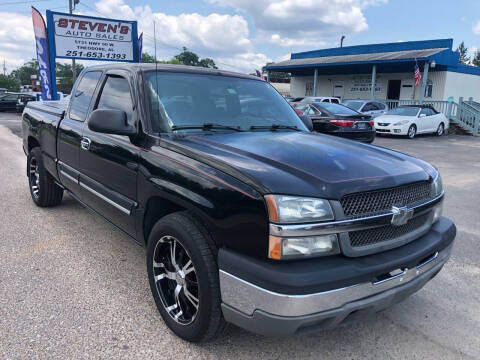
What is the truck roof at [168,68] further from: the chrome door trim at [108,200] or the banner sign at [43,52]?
the banner sign at [43,52]

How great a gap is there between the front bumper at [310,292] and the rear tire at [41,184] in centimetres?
386

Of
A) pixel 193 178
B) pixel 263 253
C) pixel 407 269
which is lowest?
pixel 407 269

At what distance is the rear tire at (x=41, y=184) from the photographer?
520cm

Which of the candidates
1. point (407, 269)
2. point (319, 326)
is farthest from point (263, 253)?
point (407, 269)

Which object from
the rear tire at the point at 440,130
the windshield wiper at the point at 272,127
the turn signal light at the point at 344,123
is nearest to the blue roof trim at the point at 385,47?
the rear tire at the point at 440,130

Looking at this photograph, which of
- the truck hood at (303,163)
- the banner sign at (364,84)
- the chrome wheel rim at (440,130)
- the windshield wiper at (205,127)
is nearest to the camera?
the truck hood at (303,163)

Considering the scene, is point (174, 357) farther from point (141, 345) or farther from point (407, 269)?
point (407, 269)

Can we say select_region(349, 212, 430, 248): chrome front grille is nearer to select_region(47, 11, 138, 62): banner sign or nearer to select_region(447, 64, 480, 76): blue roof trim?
select_region(47, 11, 138, 62): banner sign

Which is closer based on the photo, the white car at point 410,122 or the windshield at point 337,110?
the windshield at point 337,110

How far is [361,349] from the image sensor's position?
261 cm

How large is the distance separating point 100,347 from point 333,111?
34.0ft

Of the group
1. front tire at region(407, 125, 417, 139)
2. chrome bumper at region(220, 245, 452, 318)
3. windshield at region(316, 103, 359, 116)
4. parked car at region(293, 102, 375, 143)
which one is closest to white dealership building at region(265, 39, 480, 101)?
front tire at region(407, 125, 417, 139)

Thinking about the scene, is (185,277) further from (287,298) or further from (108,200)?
(108,200)

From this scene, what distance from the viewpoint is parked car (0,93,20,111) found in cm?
2661
